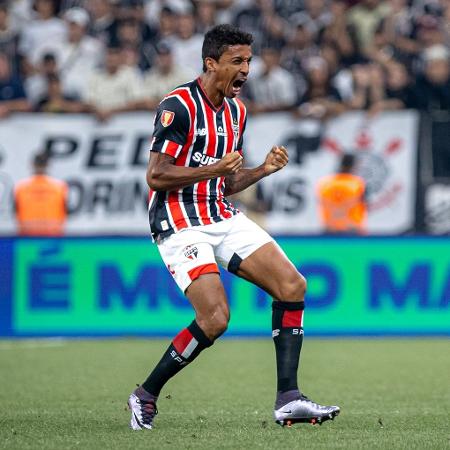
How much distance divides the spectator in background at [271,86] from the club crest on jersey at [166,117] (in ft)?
28.4

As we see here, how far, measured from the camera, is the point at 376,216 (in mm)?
14672

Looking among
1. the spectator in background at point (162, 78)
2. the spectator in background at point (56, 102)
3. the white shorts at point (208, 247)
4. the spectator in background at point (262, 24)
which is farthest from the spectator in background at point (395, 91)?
the white shorts at point (208, 247)

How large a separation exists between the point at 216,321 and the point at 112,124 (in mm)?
9141

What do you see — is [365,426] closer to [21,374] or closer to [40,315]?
[21,374]

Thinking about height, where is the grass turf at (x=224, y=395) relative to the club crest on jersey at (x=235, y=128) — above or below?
below

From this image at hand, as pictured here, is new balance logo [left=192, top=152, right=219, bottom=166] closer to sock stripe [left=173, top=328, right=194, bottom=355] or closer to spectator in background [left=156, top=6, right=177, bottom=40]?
sock stripe [left=173, top=328, right=194, bottom=355]

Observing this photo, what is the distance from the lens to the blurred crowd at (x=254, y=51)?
50.1ft

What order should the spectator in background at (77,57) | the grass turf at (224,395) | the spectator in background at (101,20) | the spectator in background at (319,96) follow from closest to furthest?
the grass turf at (224,395) → the spectator in background at (319,96) → the spectator in background at (77,57) → the spectator in background at (101,20)

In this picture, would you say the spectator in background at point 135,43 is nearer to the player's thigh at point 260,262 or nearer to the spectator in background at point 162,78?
the spectator in background at point 162,78

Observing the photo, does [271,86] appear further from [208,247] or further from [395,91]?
[208,247]

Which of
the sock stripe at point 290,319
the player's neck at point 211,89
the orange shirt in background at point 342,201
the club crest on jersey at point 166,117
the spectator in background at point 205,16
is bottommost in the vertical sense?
the orange shirt in background at point 342,201

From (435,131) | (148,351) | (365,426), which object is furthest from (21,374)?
(435,131)

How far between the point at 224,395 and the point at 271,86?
765 centimetres

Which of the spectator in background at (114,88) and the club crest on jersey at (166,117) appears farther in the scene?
the spectator in background at (114,88)
